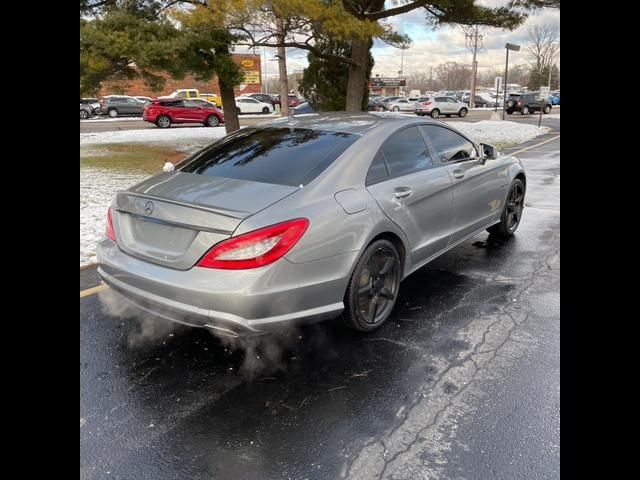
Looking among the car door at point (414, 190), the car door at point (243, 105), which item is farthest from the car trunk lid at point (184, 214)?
the car door at point (243, 105)

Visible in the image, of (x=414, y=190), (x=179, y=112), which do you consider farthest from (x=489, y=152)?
(x=179, y=112)

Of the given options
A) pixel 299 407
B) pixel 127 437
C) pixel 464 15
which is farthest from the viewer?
pixel 464 15

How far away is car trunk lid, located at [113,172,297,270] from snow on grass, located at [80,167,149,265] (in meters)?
2.32

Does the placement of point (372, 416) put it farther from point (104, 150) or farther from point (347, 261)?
point (104, 150)

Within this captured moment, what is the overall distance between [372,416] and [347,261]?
3.17 feet

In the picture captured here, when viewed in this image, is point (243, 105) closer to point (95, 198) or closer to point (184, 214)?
point (95, 198)

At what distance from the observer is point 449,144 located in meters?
4.74

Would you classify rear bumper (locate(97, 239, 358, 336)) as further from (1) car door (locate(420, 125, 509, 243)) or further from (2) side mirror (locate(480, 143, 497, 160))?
(2) side mirror (locate(480, 143, 497, 160))

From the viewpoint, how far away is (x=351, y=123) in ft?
13.6

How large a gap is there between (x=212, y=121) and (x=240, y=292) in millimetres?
26160

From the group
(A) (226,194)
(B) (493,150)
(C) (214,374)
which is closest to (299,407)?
(C) (214,374)

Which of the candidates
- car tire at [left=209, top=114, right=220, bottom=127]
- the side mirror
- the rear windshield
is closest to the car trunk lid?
the rear windshield

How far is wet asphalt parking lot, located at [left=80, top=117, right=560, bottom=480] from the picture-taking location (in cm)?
→ 240

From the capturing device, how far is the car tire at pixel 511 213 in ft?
19.0
